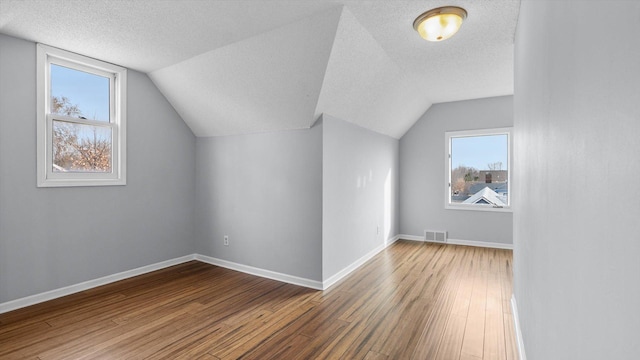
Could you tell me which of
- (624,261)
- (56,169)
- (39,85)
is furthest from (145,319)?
(624,261)

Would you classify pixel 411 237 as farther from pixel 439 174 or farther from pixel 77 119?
pixel 77 119

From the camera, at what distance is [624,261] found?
1.83 feet

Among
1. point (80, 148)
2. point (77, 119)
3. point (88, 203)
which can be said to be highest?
point (77, 119)

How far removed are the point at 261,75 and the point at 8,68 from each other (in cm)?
241

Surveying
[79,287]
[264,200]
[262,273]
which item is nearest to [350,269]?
[262,273]

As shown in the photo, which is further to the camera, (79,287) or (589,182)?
(79,287)

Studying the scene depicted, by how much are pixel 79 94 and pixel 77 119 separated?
32 centimetres

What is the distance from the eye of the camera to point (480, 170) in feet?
17.7

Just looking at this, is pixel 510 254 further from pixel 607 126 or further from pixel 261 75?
pixel 607 126

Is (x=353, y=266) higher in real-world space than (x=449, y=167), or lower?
lower

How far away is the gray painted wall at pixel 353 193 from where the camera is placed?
3529mm

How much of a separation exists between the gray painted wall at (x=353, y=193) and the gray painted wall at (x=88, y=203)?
7.84 ft

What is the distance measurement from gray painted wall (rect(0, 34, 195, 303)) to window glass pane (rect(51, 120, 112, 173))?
8.7 inches

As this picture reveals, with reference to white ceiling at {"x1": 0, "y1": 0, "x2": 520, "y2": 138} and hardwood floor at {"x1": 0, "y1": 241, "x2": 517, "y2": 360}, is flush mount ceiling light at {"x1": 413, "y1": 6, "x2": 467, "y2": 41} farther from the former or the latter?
hardwood floor at {"x1": 0, "y1": 241, "x2": 517, "y2": 360}
